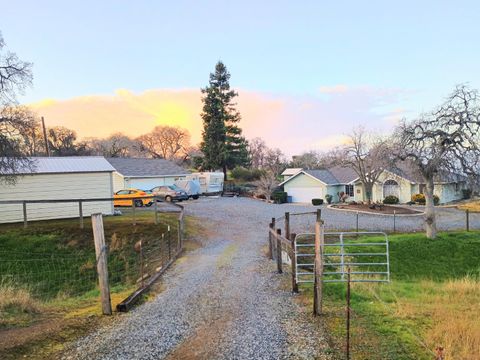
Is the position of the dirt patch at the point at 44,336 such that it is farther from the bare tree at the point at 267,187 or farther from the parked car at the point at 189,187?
the bare tree at the point at 267,187

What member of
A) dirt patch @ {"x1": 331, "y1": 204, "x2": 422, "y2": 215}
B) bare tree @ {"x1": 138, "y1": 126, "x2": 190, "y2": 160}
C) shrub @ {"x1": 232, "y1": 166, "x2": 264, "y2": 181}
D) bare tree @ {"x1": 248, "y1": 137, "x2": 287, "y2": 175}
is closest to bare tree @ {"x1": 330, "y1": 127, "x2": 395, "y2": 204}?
dirt patch @ {"x1": 331, "y1": 204, "x2": 422, "y2": 215}

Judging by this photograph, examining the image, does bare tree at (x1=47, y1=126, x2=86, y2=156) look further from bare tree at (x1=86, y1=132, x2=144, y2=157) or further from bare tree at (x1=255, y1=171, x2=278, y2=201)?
bare tree at (x1=255, y1=171, x2=278, y2=201)

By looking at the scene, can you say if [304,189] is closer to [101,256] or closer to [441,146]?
[441,146]

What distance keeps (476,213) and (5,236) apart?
105ft

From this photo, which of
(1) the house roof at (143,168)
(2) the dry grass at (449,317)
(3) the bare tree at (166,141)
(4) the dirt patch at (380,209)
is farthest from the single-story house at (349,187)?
(3) the bare tree at (166,141)

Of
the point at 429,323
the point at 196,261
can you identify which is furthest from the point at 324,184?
the point at 429,323

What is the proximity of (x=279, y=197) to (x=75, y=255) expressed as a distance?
93.8 ft

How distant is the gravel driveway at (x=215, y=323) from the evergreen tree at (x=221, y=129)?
45924 mm

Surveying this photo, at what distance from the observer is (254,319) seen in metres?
7.39

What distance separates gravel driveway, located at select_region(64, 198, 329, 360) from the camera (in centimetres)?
594

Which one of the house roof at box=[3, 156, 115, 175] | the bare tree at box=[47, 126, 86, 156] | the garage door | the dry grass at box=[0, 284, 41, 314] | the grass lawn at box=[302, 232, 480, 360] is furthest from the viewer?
the bare tree at box=[47, 126, 86, 156]

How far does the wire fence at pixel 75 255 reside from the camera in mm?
12260

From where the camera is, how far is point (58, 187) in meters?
23.5

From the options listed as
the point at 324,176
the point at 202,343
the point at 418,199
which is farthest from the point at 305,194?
the point at 202,343
